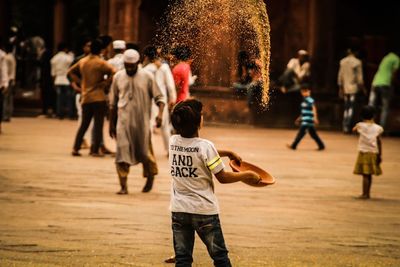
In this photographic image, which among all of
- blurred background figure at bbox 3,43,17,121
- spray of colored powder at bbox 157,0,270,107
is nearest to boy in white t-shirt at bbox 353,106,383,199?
spray of colored powder at bbox 157,0,270,107

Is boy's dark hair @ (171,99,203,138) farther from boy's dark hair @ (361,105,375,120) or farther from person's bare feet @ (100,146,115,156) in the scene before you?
person's bare feet @ (100,146,115,156)

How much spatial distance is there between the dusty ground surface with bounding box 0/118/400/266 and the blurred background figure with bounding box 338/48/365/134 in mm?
5250

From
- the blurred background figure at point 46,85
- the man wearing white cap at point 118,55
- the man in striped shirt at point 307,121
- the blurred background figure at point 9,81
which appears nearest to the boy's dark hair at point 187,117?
the man wearing white cap at point 118,55

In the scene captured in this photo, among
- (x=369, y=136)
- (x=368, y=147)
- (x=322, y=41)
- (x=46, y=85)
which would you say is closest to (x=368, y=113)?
(x=369, y=136)

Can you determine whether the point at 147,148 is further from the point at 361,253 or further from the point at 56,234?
the point at 361,253

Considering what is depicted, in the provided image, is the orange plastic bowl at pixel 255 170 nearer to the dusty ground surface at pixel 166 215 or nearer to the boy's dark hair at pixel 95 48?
the dusty ground surface at pixel 166 215

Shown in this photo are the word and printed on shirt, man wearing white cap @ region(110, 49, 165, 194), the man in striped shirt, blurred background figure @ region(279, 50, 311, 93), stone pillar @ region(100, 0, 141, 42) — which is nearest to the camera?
the word and printed on shirt

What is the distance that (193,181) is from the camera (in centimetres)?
706

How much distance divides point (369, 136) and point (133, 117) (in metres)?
2.64

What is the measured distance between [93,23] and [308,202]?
91.4 ft

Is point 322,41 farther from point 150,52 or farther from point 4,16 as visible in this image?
point 4,16

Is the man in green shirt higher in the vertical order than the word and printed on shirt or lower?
lower

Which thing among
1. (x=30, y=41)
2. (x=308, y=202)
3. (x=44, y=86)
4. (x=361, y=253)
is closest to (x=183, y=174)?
(x=361, y=253)

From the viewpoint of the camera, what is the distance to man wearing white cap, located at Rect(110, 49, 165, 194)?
41.2 ft
